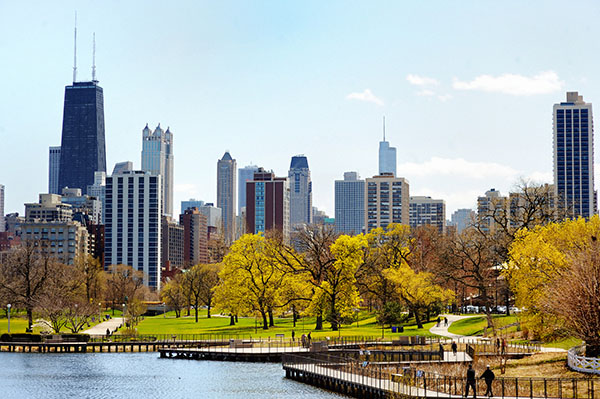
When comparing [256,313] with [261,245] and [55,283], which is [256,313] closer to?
[261,245]

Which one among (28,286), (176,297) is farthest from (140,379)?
(176,297)

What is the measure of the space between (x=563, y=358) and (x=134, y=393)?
2929 centimetres

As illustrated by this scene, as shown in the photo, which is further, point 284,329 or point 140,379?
point 284,329

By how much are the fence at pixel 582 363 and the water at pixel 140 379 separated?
15257 millimetres

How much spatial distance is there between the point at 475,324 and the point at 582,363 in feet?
151

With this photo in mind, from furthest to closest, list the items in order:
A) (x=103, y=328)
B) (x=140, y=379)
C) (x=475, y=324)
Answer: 1. (x=103, y=328)
2. (x=475, y=324)
3. (x=140, y=379)

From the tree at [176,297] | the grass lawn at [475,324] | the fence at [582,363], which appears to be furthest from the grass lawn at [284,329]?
the fence at [582,363]

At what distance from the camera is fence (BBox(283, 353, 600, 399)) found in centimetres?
4778

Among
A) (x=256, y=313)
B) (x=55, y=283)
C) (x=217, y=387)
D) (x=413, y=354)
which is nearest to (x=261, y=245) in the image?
(x=256, y=313)

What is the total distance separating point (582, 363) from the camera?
52281 millimetres

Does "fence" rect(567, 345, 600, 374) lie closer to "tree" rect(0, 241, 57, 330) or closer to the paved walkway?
the paved walkway

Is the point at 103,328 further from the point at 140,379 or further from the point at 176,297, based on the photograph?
the point at 140,379

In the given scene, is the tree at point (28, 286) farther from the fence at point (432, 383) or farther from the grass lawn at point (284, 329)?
the fence at point (432, 383)

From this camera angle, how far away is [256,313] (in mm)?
112062
